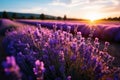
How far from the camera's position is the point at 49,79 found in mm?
2955

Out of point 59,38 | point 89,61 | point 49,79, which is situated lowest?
point 49,79

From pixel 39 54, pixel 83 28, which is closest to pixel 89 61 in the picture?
pixel 39 54

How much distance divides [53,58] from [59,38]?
1.08 feet

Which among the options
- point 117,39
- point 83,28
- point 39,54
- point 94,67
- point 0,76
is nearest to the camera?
point 94,67

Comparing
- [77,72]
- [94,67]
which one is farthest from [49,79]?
[94,67]

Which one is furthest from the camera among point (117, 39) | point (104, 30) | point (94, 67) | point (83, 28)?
point (83, 28)

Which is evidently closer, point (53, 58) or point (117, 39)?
point (53, 58)

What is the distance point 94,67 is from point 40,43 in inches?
46.6

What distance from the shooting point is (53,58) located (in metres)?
3.27

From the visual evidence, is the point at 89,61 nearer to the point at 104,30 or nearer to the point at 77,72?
the point at 77,72

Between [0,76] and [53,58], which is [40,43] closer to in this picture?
[53,58]

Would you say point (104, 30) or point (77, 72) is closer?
point (77, 72)

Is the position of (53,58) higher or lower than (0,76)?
higher

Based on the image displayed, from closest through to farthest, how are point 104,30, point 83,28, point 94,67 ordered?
1. point 94,67
2. point 104,30
3. point 83,28
